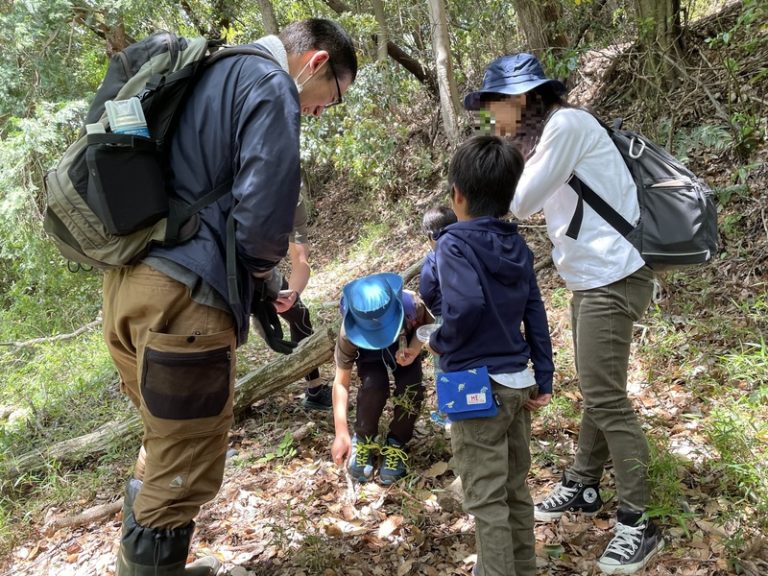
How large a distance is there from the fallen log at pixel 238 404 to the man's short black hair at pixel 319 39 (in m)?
2.05

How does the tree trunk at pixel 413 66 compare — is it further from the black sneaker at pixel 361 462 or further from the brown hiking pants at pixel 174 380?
the brown hiking pants at pixel 174 380

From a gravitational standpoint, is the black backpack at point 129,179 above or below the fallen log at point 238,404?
above

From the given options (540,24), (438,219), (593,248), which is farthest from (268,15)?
(593,248)

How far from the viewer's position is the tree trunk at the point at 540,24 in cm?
738

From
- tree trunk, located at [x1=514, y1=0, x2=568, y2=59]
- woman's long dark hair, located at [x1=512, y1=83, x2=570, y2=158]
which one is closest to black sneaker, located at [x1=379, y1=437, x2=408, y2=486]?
woman's long dark hair, located at [x1=512, y1=83, x2=570, y2=158]

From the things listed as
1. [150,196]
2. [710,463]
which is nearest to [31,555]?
[150,196]

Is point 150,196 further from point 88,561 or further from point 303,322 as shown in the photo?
point 303,322

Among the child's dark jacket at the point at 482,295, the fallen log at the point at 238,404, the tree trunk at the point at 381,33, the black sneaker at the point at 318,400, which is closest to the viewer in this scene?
the child's dark jacket at the point at 482,295

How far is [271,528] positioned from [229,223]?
166cm

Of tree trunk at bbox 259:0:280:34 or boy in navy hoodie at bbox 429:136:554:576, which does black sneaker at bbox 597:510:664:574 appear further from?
tree trunk at bbox 259:0:280:34

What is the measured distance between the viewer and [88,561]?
281 cm

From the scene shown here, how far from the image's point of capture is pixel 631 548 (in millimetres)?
2328

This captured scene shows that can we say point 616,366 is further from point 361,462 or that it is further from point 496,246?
point 361,462

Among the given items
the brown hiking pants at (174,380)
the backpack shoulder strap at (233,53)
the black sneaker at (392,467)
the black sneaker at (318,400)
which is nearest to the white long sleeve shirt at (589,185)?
the backpack shoulder strap at (233,53)
